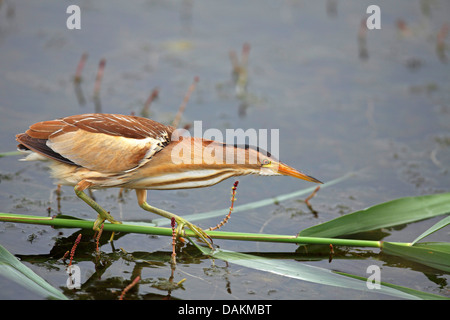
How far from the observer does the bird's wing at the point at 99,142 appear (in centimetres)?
328

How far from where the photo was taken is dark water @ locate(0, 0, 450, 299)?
3232 mm

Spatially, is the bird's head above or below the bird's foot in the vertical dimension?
above

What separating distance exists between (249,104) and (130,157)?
222cm

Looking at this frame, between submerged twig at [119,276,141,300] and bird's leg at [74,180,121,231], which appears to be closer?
submerged twig at [119,276,141,300]

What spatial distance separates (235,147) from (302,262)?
2.30ft

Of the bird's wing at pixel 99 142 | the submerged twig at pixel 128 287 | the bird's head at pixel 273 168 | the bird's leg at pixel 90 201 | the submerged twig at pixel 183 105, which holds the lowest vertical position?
the submerged twig at pixel 128 287

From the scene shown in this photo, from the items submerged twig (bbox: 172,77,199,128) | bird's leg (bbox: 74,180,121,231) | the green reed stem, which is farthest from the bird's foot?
submerged twig (bbox: 172,77,199,128)

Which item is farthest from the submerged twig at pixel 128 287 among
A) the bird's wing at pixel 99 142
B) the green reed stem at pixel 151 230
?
the bird's wing at pixel 99 142

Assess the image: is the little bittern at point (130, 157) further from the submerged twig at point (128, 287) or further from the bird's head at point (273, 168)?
the submerged twig at point (128, 287)

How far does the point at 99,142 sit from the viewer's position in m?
3.32

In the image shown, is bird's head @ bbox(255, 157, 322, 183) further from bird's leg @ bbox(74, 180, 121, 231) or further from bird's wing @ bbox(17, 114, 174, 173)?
bird's leg @ bbox(74, 180, 121, 231)

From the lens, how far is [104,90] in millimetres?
5262
